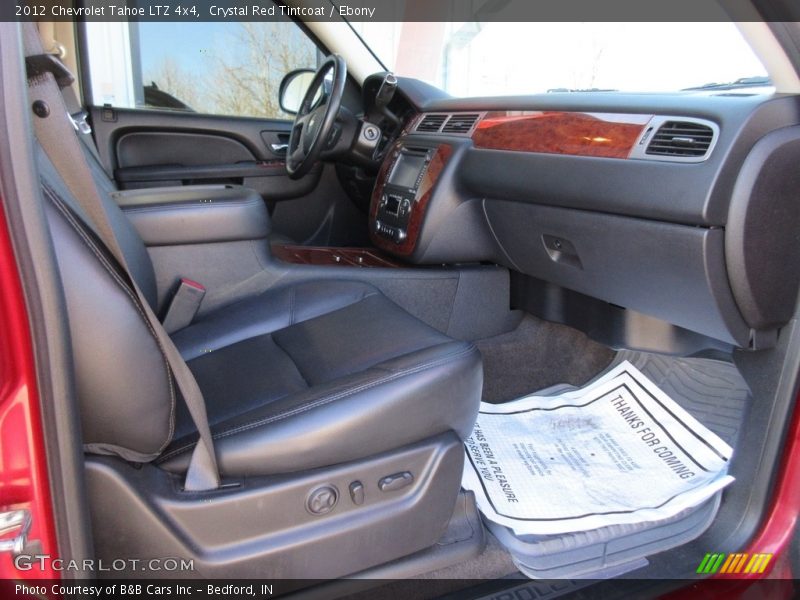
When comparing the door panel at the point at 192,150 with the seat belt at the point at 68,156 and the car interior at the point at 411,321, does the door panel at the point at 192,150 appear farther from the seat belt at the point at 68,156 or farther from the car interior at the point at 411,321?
the seat belt at the point at 68,156

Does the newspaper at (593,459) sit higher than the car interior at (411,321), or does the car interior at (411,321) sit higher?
the car interior at (411,321)

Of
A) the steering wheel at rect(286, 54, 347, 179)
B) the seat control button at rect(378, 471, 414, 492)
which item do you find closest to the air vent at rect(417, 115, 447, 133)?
the steering wheel at rect(286, 54, 347, 179)

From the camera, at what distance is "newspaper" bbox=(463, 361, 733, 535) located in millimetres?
1030

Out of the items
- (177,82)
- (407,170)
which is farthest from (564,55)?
(177,82)

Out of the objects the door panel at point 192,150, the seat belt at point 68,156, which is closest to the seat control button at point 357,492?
the seat belt at point 68,156

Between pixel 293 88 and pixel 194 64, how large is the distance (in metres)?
0.40

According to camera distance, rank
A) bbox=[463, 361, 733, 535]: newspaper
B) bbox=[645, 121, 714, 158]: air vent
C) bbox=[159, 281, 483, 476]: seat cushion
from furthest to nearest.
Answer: bbox=[463, 361, 733, 535]: newspaper
bbox=[645, 121, 714, 158]: air vent
bbox=[159, 281, 483, 476]: seat cushion

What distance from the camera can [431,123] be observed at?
63.1 inches

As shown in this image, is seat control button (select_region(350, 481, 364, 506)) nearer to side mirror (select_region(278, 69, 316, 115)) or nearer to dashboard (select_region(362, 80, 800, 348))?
dashboard (select_region(362, 80, 800, 348))

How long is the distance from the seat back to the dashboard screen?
957 millimetres

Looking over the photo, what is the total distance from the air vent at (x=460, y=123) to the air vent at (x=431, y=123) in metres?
0.03

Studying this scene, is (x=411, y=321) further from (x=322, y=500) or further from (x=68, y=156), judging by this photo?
(x=68, y=156)

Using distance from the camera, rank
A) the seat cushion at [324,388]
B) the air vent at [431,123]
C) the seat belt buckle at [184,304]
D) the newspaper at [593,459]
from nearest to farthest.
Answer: the seat cushion at [324,388] < the newspaper at [593,459] < the seat belt buckle at [184,304] < the air vent at [431,123]

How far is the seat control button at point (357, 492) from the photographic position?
817mm
